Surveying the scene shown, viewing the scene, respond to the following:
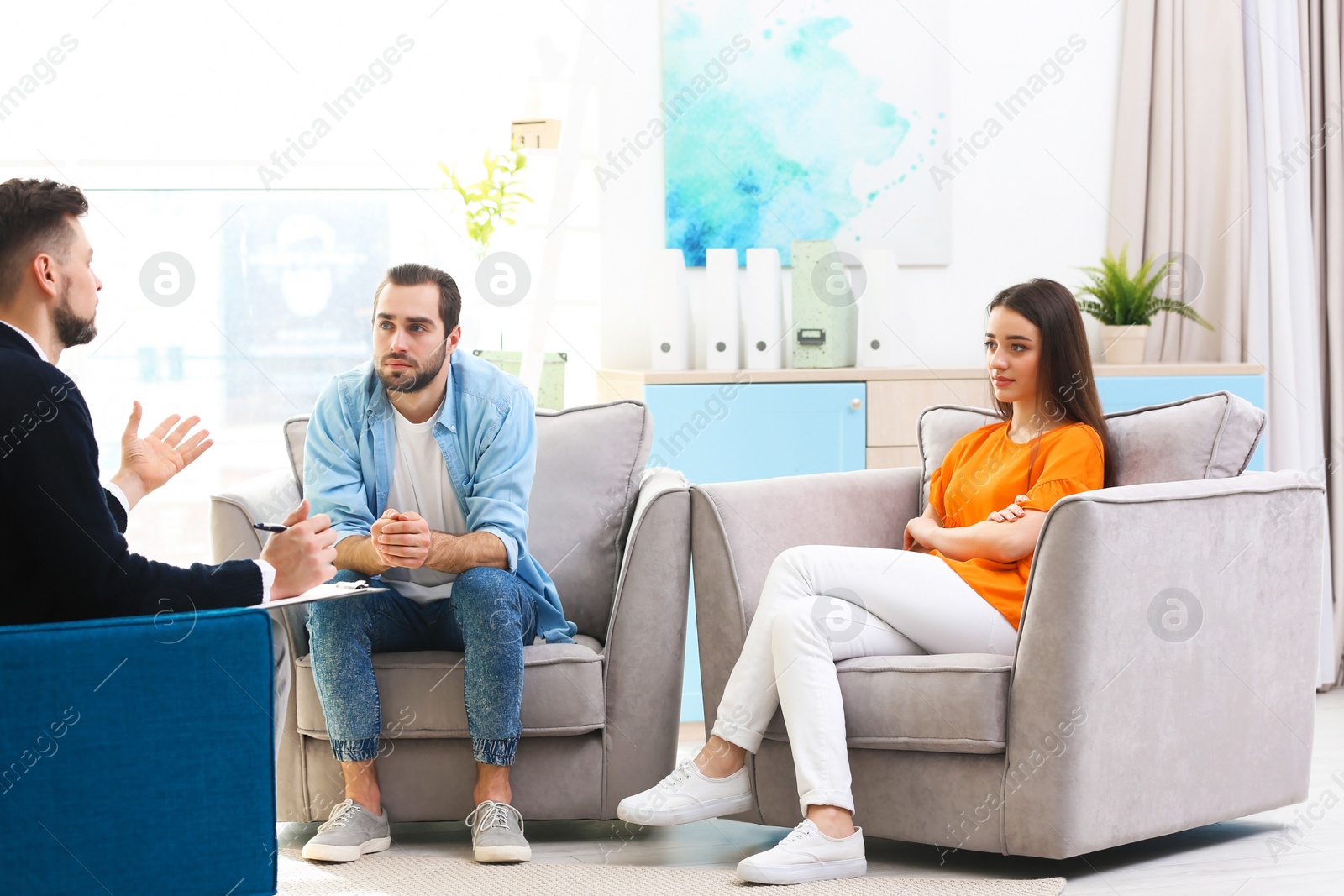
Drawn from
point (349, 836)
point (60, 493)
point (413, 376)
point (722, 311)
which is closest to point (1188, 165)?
point (722, 311)

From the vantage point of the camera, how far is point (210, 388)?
409 centimetres

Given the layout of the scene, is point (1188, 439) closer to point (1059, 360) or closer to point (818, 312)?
point (1059, 360)

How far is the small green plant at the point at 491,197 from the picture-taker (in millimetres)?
3781

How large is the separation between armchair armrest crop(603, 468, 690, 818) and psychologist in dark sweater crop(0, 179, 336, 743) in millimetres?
812

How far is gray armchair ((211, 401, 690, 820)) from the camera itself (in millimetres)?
2379

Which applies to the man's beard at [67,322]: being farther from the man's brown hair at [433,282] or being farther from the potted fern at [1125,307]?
the potted fern at [1125,307]

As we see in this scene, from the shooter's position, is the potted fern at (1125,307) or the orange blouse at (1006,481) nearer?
the orange blouse at (1006,481)

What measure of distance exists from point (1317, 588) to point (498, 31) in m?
2.81

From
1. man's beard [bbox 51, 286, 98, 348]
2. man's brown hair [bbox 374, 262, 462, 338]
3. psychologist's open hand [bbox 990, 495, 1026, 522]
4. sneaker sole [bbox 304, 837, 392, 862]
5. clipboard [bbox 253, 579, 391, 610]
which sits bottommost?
sneaker sole [bbox 304, 837, 392, 862]

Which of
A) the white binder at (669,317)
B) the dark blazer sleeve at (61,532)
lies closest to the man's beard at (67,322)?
the dark blazer sleeve at (61,532)

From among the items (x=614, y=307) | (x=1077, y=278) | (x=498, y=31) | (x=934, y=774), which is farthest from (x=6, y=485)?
(x=1077, y=278)

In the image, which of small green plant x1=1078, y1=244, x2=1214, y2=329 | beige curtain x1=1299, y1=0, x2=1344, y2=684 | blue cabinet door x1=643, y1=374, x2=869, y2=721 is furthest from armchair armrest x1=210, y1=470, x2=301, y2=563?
beige curtain x1=1299, y1=0, x2=1344, y2=684

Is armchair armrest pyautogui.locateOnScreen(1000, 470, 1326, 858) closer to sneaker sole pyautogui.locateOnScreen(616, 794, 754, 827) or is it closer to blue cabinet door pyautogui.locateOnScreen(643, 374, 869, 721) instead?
sneaker sole pyautogui.locateOnScreen(616, 794, 754, 827)

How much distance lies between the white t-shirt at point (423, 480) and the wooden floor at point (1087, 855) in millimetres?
629
